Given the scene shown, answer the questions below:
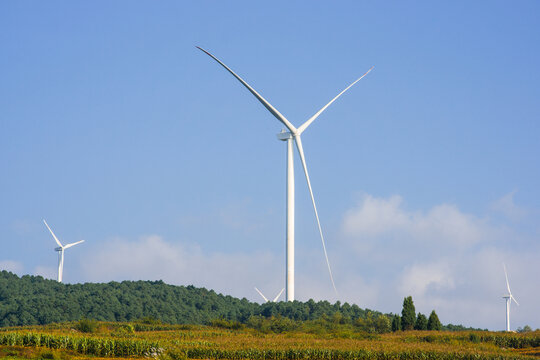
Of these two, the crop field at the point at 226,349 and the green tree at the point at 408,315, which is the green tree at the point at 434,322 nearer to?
the green tree at the point at 408,315

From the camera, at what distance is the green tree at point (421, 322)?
284 feet

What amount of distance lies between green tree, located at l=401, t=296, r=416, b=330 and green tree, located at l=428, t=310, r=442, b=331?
6.05 feet

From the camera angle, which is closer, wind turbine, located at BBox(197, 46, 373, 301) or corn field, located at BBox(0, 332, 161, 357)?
corn field, located at BBox(0, 332, 161, 357)

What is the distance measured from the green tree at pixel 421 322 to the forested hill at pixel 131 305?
35.0ft

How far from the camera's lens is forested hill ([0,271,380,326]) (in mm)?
103875

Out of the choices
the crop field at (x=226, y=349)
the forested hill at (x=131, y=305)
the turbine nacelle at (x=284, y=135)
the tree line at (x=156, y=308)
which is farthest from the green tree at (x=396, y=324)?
the turbine nacelle at (x=284, y=135)

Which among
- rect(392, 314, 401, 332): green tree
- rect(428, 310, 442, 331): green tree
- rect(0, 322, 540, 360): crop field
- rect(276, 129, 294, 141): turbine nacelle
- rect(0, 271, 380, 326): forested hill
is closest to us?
rect(0, 322, 540, 360): crop field

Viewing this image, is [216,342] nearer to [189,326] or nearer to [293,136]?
[189,326]

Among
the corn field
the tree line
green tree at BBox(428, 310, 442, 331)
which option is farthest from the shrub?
green tree at BBox(428, 310, 442, 331)

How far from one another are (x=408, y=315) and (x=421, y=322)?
1.67 metres

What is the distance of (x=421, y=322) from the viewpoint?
86500mm

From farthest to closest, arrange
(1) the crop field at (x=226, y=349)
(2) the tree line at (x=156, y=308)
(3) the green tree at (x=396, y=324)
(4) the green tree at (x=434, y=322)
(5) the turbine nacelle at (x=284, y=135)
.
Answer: (2) the tree line at (x=156, y=308) → (5) the turbine nacelle at (x=284, y=135) → (3) the green tree at (x=396, y=324) → (4) the green tree at (x=434, y=322) → (1) the crop field at (x=226, y=349)

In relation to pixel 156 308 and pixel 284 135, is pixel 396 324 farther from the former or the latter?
pixel 156 308

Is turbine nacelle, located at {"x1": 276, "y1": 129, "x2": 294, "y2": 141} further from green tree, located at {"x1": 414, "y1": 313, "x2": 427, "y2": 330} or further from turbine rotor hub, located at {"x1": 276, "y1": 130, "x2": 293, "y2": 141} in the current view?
green tree, located at {"x1": 414, "y1": 313, "x2": 427, "y2": 330}
